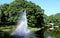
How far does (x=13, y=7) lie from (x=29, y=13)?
6.87 meters

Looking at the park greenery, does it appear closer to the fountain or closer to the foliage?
the foliage

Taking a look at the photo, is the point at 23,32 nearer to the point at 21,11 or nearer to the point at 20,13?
the point at 20,13

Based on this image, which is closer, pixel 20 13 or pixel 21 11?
pixel 20 13

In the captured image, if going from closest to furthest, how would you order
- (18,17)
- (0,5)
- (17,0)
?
(18,17) → (17,0) → (0,5)

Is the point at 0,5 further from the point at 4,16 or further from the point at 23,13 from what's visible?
the point at 23,13

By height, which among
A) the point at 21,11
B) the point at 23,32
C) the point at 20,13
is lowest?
Result: the point at 23,32

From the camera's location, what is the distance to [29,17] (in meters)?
78.5

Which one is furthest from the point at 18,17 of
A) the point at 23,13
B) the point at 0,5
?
the point at 0,5

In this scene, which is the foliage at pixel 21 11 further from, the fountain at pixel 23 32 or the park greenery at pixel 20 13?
the fountain at pixel 23 32

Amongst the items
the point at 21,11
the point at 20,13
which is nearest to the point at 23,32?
the point at 20,13

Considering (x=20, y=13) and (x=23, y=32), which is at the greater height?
(x=20, y=13)

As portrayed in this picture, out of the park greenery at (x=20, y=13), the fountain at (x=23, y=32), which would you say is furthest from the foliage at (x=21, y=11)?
the fountain at (x=23, y=32)

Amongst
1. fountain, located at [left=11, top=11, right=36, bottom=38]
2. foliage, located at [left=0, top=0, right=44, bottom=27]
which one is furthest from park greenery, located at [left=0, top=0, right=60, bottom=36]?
fountain, located at [left=11, top=11, right=36, bottom=38]

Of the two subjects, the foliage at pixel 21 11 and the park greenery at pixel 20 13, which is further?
the foliage at pixel 21 11
